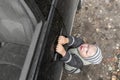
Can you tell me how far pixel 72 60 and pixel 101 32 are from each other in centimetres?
109

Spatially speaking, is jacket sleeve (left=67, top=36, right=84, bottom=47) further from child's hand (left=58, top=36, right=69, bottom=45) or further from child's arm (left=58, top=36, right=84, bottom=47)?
child's hand (left=58, top=36, right=69, bottom=45)

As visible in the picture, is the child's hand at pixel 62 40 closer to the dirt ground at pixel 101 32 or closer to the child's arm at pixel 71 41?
the child's arm at pixel 71 41

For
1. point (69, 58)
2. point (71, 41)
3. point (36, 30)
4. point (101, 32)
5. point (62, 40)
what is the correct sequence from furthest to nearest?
point (101, 32) → point (71, 41) → point (69, 58) → point (62, 40) → point (36, 30)

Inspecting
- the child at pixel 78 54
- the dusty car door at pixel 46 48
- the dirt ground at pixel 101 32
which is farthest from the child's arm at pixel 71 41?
the dirt ground at pixel 101 32

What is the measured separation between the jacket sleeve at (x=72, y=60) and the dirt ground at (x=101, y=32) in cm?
53

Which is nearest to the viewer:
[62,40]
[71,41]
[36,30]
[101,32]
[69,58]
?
[36,30]

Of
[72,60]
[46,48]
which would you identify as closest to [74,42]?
[72,60]

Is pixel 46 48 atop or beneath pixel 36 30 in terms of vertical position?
beneath

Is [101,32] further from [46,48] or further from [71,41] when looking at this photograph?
[46,48]

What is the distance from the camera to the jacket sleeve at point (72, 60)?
2.82 metres

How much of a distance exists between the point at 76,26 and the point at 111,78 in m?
0.95

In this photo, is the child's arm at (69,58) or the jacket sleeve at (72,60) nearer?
the child's arm at (69,58)

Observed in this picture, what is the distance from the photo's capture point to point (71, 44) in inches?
120

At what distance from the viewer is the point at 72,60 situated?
2.90m
